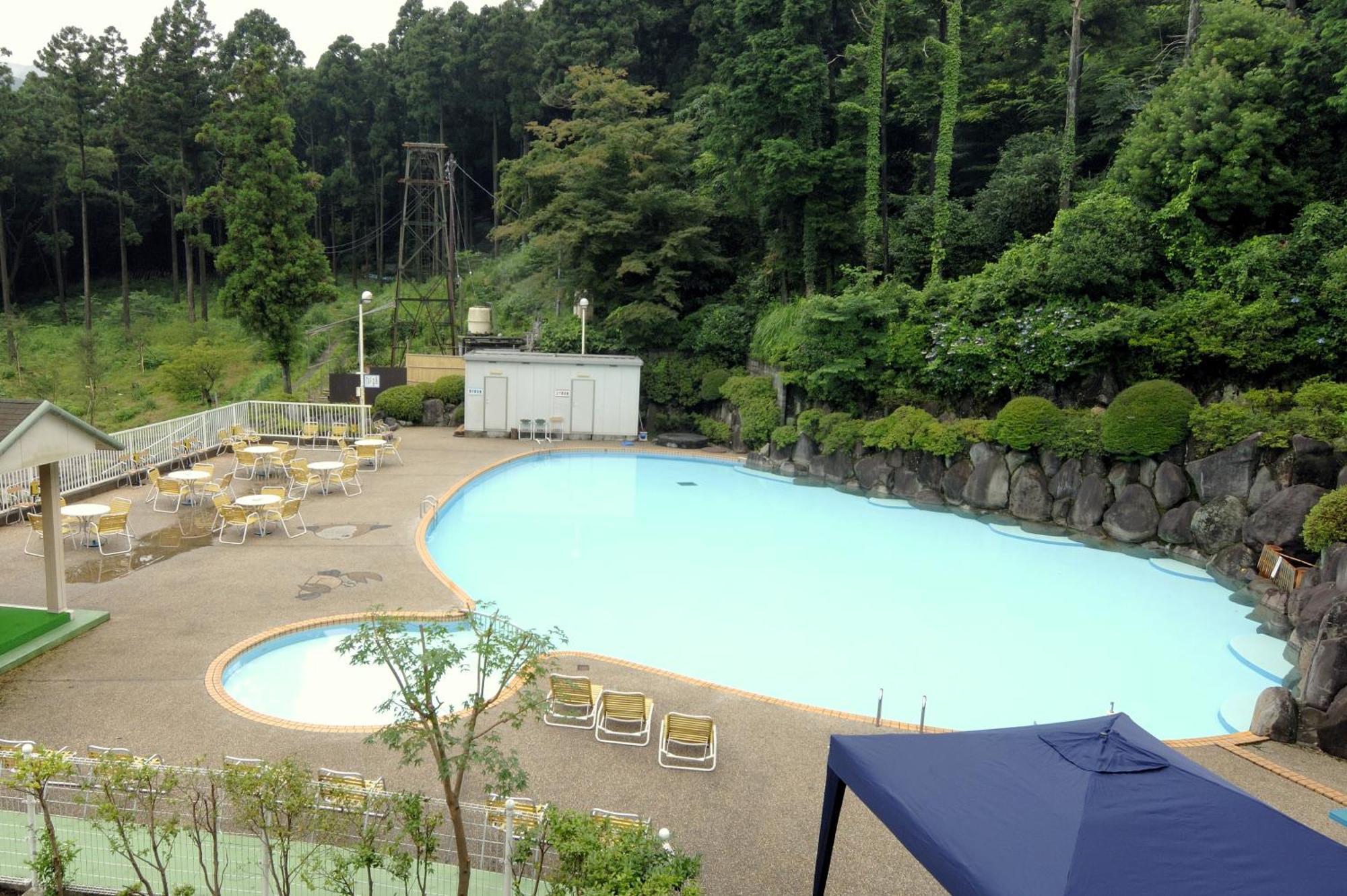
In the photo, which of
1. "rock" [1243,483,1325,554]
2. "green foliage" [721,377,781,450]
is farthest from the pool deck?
"green foliage" [721,377,781,450]

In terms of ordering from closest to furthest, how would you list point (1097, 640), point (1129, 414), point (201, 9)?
point (1097, 640) < point (1129, 414) < point (201, 9)

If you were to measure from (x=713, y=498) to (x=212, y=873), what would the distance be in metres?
14.1

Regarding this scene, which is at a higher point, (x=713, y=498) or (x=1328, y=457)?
(x=1328, y=457)

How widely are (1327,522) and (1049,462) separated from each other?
564cm

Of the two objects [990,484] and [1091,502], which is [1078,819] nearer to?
[1091,502]

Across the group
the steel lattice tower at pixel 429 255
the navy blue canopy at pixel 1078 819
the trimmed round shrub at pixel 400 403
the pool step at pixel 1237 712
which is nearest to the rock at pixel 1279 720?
the pool step at pixel 1237 712

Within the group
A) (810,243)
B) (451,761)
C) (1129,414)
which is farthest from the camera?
(810,243)

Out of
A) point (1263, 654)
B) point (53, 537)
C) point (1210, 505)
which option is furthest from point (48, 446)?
point (1210, 505)

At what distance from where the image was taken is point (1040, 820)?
384cm

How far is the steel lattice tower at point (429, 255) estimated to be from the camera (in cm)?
2825

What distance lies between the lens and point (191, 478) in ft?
47.1

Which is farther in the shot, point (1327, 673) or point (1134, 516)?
point (1134, 516)

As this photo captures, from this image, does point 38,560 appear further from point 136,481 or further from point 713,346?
point 713,346

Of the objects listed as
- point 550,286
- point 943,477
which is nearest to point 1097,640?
point 943,477
